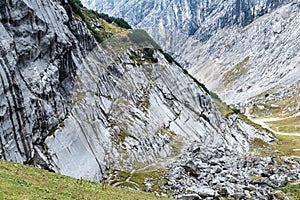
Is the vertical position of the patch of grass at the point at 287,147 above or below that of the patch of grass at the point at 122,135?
above

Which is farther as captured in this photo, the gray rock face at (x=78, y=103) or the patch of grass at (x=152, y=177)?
the patch of grass at (x=152, y=177)

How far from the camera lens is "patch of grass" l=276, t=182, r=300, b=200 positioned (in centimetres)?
4933

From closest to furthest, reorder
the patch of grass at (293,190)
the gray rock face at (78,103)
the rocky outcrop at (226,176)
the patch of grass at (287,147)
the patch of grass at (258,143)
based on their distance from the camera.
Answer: the rocky outcrop at (226,176), the gray rock face at (78,103), the patch of grass at (293,190), the patch of grass at (287,147), the patch of grass at (258,143)

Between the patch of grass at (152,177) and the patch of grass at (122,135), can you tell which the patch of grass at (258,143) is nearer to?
the patch of grass at (122,135)

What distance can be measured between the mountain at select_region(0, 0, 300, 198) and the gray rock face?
0.17 m

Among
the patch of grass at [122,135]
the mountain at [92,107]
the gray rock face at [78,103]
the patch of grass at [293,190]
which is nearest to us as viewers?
the gray rock face at [78,103]

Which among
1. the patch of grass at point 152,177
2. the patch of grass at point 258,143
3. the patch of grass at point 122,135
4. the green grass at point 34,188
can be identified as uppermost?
the patch of grass at point 258,143

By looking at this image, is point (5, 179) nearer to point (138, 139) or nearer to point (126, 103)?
point (138, 139)

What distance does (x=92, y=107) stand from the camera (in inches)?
2719

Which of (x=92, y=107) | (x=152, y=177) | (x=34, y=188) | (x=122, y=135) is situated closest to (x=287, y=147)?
(x=122, y=135)

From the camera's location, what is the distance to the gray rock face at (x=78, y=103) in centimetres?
4700

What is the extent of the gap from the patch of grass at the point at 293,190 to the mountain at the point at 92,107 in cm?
276

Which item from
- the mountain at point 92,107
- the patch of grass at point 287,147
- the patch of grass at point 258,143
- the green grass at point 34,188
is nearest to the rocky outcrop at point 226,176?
the mountain at point 92,107

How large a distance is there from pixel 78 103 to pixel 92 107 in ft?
13.7
